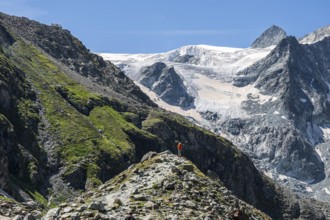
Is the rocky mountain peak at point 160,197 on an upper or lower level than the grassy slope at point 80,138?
lower

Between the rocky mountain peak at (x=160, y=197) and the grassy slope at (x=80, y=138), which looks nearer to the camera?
the rocky mountain peak at (x=160, y=197)

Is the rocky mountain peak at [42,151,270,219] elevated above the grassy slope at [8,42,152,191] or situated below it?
below

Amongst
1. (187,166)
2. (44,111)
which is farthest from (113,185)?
(44,111)

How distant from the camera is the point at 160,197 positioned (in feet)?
86.8

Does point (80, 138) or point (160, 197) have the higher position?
point (80, 138)

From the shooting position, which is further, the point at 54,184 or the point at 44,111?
the point at 44,111

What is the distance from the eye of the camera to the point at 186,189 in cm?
2731

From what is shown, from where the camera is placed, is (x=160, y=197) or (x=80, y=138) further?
(x=80, y=138)

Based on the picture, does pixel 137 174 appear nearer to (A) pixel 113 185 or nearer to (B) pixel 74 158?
(A) pixel 113 185

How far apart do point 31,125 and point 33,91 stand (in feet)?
92.0

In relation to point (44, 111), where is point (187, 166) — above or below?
below

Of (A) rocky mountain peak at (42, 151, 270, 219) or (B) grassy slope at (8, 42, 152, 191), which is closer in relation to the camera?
(A) rocky mountain peak at (42, 151, 270, 219)

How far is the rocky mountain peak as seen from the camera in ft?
80.9

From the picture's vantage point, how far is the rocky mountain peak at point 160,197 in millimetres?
24656
